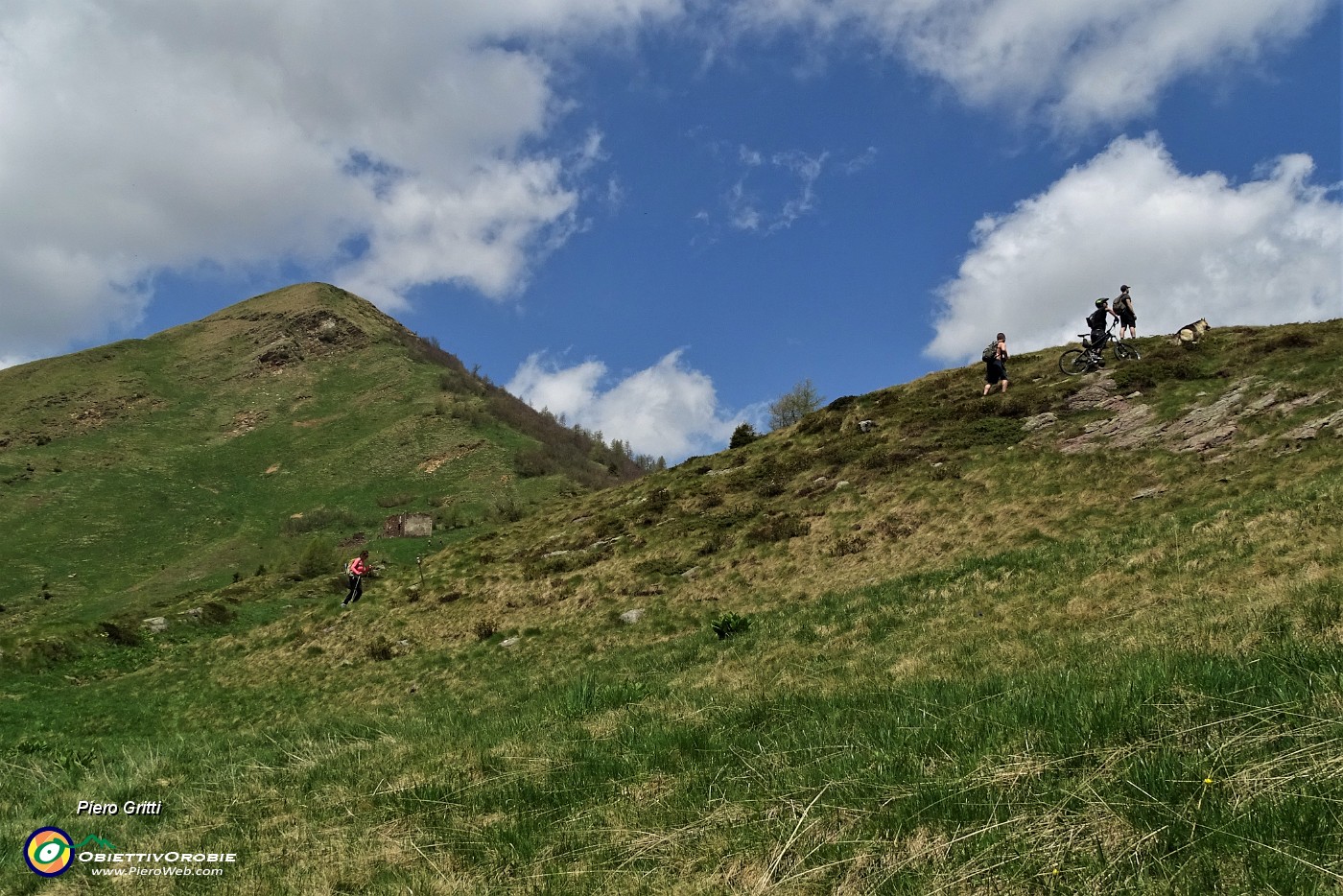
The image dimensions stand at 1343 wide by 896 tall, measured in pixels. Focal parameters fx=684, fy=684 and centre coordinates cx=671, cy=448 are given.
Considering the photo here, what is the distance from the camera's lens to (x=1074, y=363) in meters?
33.1

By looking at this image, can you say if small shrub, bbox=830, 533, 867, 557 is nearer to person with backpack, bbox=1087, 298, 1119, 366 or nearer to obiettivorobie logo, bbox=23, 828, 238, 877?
person with backpack, bbox=1087, 298, 1119, 366

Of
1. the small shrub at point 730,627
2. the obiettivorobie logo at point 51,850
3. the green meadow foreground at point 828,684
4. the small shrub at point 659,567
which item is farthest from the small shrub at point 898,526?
the obiettivorobie logo at point 51,850

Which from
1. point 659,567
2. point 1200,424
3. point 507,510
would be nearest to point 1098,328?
point 1200,424

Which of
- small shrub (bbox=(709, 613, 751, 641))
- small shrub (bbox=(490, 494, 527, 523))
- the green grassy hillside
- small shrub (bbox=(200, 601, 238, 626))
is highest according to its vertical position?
the green grassy hillside

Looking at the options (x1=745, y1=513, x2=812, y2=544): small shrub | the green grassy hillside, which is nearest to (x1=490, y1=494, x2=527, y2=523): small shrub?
the green grassy hillside

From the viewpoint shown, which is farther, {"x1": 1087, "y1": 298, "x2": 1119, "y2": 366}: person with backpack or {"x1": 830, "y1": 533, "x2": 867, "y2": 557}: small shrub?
{"x1": 1087, "y1": 298, "x2": 1119, "y2": 366}: person with backpack

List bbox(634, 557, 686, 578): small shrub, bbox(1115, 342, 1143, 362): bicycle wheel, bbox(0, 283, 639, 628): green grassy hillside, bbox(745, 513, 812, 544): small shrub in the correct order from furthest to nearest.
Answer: bbox(0, 283, 639, 628): green grassy hillside
bbox(1115, 342, 1143, 362): bicycle wheel
bbox(634, 557, 686, 578): small shrub
bbox(745, 513, 812, 544): small shrub

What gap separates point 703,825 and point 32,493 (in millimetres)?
116378

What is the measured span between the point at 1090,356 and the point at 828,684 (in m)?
30.3

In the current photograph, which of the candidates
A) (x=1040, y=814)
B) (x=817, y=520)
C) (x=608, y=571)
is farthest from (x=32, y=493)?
(x=1040, y=814)

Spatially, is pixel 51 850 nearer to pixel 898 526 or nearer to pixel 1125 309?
→ pixel 898 526

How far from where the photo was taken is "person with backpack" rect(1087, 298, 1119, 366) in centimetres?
3041

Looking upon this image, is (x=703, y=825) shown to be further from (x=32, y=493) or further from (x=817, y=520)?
(x=32, y=493)

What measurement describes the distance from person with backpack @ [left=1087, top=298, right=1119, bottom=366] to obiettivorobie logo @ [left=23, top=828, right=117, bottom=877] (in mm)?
35343
